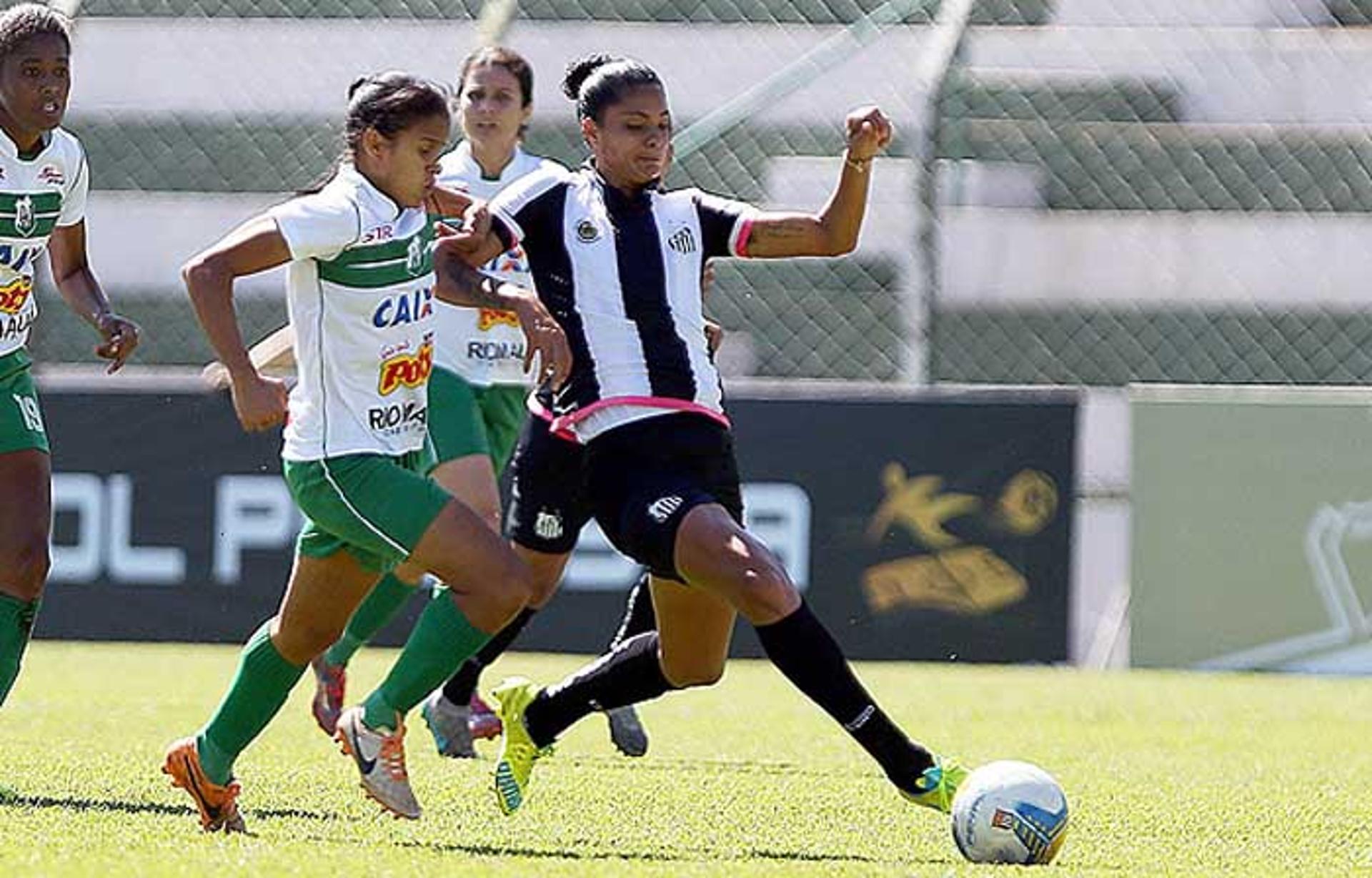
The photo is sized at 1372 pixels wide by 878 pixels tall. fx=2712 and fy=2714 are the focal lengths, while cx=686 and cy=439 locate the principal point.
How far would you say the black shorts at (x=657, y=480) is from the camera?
6293mm

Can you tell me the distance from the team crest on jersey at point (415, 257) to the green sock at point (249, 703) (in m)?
0.91

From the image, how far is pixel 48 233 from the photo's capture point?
6.99m

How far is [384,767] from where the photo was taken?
6.48 meters

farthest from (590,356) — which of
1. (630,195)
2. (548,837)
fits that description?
(548,837)

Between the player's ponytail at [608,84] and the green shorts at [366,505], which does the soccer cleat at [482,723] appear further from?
the player's ponytail at [608,84]

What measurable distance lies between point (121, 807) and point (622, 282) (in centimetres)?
175

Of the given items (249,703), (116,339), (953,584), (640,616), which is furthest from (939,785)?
(953,584)

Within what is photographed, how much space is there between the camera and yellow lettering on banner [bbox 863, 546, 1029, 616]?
12492mm

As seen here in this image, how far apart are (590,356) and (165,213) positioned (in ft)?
29.2

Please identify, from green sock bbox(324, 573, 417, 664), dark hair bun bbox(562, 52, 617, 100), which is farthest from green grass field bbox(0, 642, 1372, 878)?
dark hair bun bbox(562, 52, 617, 100)

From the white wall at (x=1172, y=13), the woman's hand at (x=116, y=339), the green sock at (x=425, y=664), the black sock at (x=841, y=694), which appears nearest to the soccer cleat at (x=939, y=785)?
the black sock at (x=841, y=694)

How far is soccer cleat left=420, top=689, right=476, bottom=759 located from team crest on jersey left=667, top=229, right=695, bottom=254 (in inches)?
85.0

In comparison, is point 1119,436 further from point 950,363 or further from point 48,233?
point 48,233

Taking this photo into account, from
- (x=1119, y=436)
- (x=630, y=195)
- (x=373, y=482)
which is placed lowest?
(x=1119, y=436)
